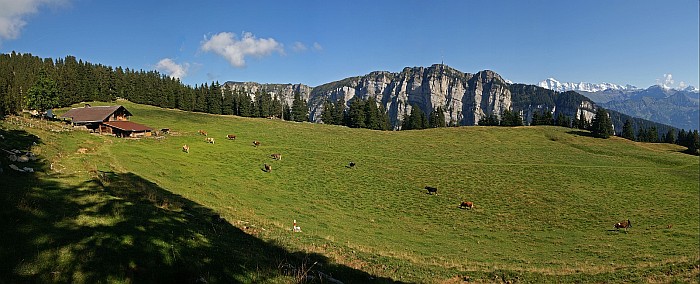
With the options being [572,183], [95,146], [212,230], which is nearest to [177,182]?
[95,146]

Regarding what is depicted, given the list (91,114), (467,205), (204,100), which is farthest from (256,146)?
(204,100)

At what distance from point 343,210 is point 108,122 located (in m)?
57.0

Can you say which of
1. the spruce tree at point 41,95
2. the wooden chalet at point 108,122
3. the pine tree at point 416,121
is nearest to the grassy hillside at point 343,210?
the wooden chalet at point 108,122

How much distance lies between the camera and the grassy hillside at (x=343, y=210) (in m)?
10.8

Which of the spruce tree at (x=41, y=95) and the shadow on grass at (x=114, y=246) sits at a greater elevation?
the spruce tree at (x=41, y=95)

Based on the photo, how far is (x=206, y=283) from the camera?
9.41 meters

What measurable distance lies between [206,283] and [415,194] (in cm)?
3532

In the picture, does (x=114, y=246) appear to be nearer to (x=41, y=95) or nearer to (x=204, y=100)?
(x=41, y=95)

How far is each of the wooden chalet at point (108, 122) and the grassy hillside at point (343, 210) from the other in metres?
7.36

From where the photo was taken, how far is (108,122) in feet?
224

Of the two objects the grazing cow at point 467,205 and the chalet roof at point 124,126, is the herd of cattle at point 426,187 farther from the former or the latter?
the chalet roof at point 124,126

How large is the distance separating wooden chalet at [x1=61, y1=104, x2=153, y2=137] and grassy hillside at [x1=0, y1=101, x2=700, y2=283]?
7357 mm

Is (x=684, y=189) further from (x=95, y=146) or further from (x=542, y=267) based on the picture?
(x=95, y=146)

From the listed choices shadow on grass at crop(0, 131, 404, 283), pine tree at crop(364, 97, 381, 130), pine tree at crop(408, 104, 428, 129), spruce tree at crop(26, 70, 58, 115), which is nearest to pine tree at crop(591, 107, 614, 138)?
pine tree at crop(408, 104, 428, 129)
